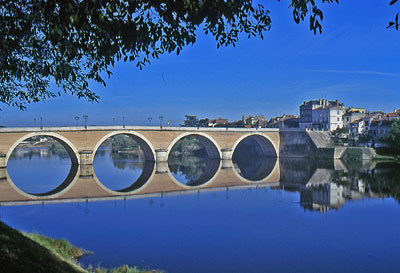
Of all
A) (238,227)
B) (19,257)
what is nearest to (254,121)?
(238,227)

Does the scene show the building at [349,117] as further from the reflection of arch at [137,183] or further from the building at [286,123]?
the reflection of arch at [137,183]

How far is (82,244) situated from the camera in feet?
39.4

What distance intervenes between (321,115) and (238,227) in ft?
151

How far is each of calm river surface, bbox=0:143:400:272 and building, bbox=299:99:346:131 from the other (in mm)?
31494

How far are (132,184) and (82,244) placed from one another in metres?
14.3

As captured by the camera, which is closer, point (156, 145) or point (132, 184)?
point (132, 184)

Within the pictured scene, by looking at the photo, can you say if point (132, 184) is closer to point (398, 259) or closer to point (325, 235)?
point (325, 235)

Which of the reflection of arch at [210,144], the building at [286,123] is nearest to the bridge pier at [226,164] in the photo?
the reflection of arch at [210,144]

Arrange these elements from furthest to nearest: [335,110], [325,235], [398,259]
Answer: [335,110] < [325,235] < [398,259]

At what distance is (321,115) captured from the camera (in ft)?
186

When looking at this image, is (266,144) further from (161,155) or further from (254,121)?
(254,121)

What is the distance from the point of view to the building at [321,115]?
55.7 m

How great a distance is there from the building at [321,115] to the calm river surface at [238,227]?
103ft

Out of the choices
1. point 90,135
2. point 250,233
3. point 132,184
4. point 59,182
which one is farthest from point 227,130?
point 250,233
